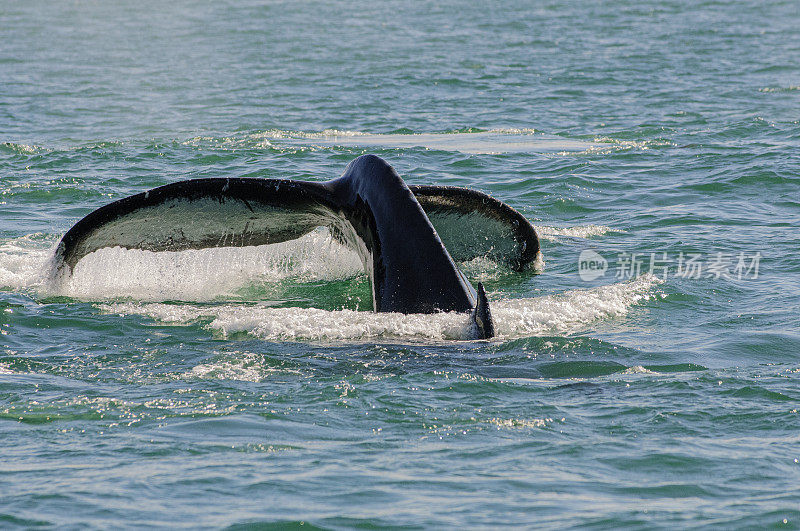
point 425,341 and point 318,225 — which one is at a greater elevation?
point 318,225

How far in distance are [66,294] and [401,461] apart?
4.31m

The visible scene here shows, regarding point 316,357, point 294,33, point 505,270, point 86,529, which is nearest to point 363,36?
point 294,33

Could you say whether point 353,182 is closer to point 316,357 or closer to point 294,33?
point 316,357

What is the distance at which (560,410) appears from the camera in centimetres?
626

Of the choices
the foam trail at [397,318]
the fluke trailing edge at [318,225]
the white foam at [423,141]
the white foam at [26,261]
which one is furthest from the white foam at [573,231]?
the white foam at [26,261]

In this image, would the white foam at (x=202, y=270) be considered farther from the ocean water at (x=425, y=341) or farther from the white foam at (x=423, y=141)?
the white foam at (x=423, y=141)

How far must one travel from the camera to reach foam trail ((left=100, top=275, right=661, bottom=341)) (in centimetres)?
752

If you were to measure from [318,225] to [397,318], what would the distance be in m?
1.45

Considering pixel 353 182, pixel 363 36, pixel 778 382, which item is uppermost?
pixel 363 36

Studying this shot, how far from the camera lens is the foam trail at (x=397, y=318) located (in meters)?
7.52

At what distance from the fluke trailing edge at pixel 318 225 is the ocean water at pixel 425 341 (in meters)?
0.22

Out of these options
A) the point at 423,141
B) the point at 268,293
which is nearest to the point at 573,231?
the point at 268,293

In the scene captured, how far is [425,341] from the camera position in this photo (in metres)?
7.41

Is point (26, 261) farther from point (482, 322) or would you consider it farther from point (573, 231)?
point (573, 231)
